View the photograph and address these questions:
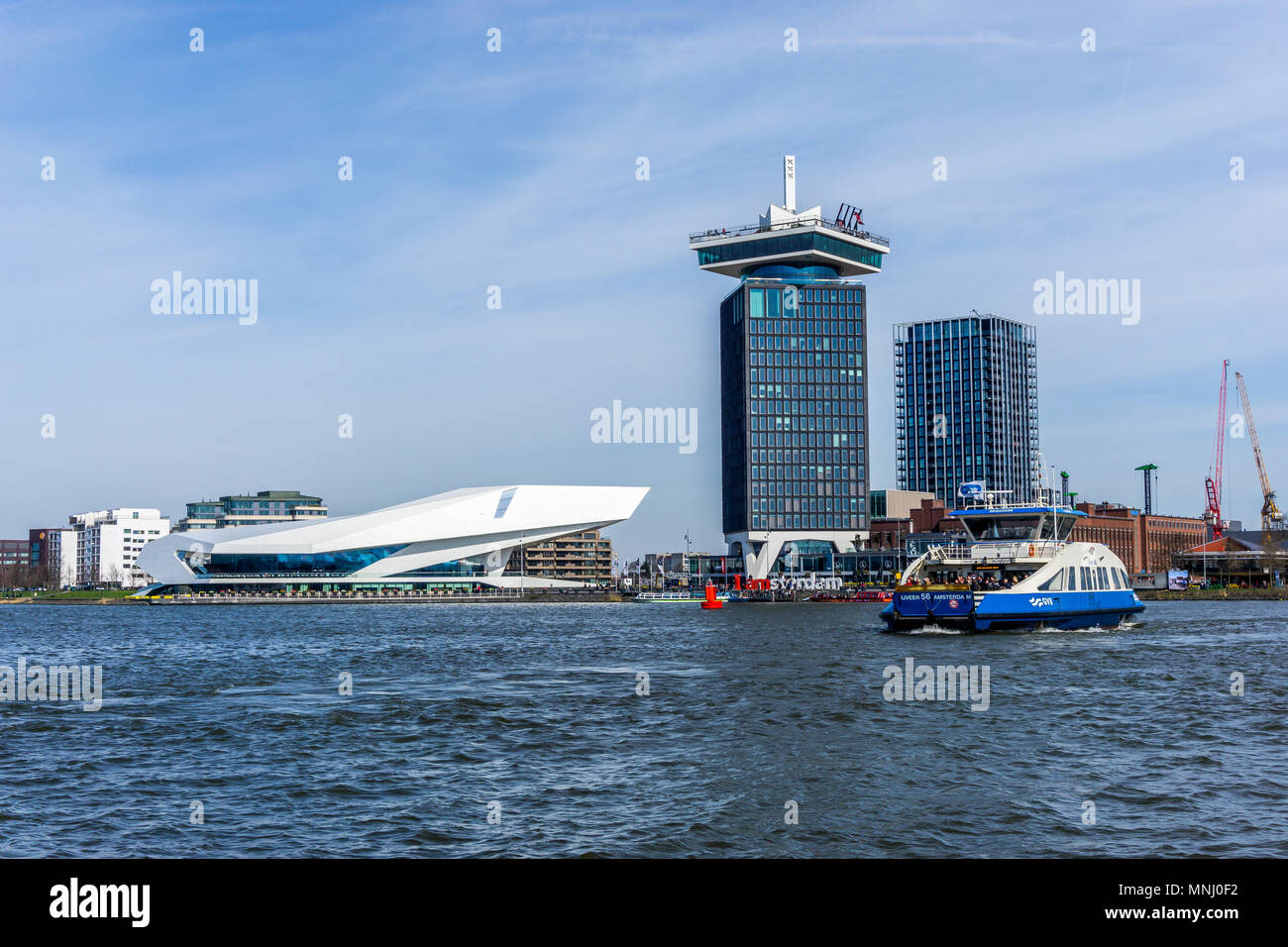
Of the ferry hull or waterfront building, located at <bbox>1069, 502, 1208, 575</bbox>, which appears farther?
waterfront building, located at <bbox>1069, 502, 1208, 575</bbox>

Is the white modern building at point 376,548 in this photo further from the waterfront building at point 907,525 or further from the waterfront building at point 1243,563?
the waterfront building at point 1243,563

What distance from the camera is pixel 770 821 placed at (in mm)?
13852

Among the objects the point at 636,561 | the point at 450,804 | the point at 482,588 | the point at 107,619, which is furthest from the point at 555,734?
the point at 636,561

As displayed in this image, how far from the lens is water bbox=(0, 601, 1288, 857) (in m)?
13.2

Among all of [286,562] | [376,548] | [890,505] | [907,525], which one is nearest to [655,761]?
[376,548]

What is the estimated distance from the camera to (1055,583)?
47.5 metres

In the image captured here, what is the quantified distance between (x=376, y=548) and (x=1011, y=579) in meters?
96.6

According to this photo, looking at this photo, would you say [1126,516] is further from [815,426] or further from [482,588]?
[482,588]

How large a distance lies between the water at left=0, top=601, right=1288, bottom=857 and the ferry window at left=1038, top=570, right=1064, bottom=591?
931cm

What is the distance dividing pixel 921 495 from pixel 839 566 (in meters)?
30.4

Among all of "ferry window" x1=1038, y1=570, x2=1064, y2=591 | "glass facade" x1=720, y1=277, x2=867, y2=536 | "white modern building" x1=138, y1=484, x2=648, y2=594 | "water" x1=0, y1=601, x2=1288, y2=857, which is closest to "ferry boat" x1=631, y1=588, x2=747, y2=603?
"white modern building" x1=138, y1=484, x2=648, y2=594

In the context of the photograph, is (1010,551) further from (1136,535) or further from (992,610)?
(1136,535)

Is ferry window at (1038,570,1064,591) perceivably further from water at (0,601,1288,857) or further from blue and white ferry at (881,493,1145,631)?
water at (0,601,1288,857)

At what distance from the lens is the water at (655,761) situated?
1316 centimetres
